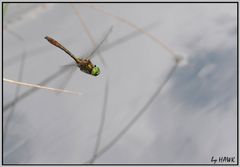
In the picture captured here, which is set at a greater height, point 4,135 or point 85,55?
point 85,55

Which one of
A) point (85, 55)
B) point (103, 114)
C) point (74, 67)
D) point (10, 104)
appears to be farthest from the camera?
point (103, 114)

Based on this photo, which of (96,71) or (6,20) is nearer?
(96,71)

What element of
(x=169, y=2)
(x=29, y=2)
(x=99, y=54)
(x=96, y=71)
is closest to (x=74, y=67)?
(x=96, y=71)

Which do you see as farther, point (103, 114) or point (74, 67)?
point (103, 114)

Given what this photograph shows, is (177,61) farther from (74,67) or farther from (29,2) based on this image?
(29,2)

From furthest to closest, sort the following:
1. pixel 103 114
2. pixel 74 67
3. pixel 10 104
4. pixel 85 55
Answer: pixel 103 114
pixel 10 104
pixel 85 55
pixel 74 67

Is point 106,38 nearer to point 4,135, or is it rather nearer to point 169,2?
point 169,2

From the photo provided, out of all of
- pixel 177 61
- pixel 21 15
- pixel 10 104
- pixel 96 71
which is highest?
pixel 21 15

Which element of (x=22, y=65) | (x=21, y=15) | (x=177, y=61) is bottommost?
(x=22, y=65)

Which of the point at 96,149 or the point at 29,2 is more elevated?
the point at 29,2
